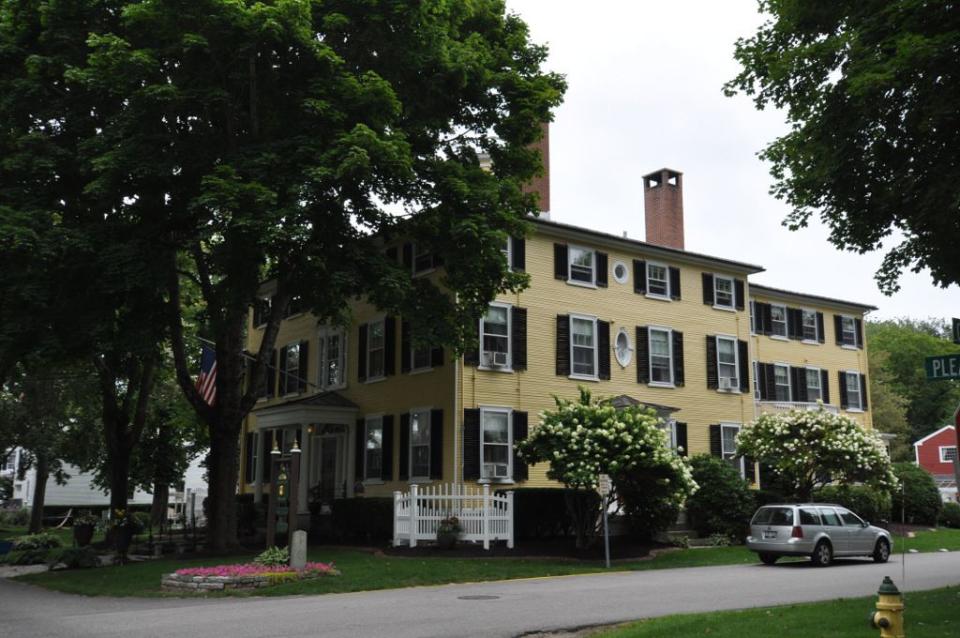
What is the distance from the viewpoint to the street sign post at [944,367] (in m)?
8.77

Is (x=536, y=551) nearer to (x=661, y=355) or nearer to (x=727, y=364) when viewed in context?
(x=661, y=355)

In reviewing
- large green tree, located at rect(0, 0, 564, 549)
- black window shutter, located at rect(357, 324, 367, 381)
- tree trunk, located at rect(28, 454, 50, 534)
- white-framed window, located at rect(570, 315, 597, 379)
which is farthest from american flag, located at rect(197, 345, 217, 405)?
tree trunk, located at rect(28, 454, 50, 534)

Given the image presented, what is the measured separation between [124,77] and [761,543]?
57.6 ft

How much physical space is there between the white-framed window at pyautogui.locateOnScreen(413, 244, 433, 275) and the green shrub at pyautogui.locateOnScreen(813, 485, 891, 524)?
1492 centimetres

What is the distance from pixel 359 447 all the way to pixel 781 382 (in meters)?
17.5

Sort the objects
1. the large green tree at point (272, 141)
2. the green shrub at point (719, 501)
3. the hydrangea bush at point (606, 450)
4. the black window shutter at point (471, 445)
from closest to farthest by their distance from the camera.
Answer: the large green tree at point (272, 141) < the hydrangea bush at point (606, 450) < the black window shutter at point (471, 445) < the green shrub at point (719, 501)

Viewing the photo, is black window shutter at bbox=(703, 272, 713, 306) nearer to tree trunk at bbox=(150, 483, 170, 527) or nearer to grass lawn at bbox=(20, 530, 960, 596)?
grass lawn at bbox=(20, 530, 960, 596)

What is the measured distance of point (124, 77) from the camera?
1814cm

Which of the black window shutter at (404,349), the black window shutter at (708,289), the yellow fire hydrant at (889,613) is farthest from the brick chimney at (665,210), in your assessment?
the yellow fire hydrant at (889,613)

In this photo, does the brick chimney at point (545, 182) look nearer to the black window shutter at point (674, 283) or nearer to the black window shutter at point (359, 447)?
the black window shutter at point (674, 283)

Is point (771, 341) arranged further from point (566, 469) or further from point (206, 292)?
point (206, 292)

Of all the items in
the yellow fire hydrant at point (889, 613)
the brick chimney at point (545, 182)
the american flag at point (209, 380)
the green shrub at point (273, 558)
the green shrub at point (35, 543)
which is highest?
the brick chimney at point (545, 182)

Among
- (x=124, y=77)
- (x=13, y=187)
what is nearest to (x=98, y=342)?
(x=13, y=187)

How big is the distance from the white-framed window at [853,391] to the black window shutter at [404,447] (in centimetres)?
2057
